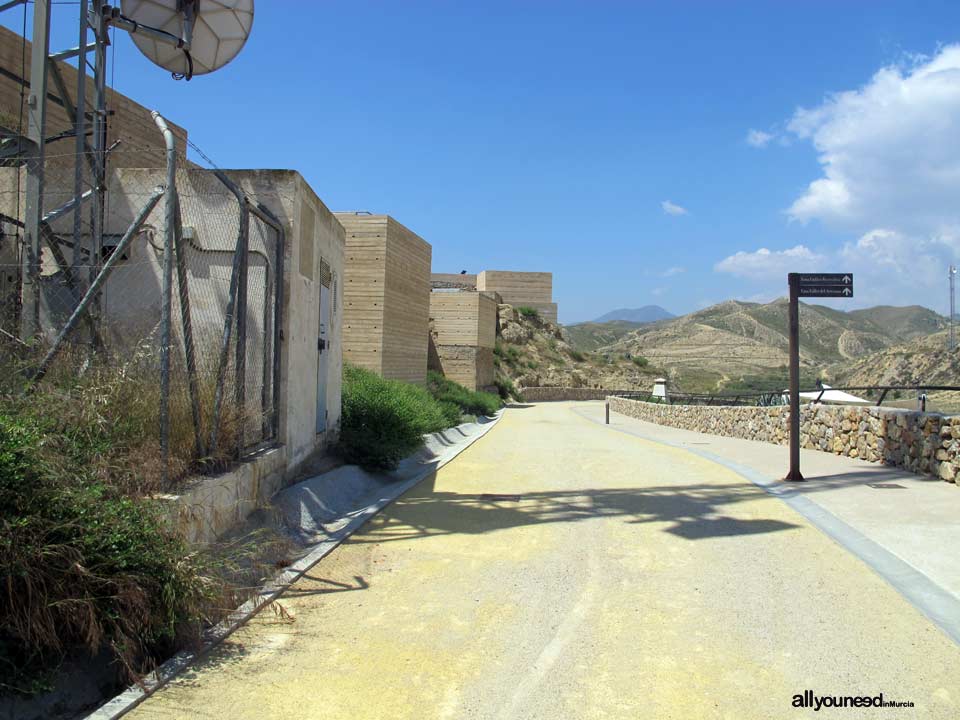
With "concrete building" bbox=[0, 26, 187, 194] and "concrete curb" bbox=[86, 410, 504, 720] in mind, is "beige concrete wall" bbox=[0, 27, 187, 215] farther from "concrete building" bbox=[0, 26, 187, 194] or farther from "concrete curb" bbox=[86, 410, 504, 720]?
"concrete curb" bbox=[86, 410, 504, 720]

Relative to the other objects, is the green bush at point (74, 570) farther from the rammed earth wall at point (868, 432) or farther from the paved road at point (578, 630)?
the rammed earth wall at point (868, 432)

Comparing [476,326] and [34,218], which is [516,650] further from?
[476,326]

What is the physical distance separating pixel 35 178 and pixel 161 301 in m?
1.81

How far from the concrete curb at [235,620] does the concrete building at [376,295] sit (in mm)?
11074

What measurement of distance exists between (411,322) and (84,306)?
1749 centimetres

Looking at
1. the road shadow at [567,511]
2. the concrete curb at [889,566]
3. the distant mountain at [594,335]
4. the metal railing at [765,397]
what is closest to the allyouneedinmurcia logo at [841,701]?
the concrete curb at [889,566]

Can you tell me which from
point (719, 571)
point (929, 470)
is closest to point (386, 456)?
point (719, 571)

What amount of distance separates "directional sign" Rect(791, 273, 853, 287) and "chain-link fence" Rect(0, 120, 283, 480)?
23.1 feet

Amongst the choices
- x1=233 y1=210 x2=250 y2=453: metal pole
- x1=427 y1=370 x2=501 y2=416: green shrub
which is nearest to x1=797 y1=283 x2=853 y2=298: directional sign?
x1=233 y1=210 x2=250 y2=453: metal pole

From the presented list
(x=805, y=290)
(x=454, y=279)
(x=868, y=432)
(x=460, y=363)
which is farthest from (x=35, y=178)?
(x=454, y=279)

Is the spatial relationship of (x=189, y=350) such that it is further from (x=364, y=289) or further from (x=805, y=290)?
(x=364, y=289)

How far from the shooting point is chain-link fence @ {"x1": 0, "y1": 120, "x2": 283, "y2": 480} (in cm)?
607

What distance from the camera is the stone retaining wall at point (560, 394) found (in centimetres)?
6084

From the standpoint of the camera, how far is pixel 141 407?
19.1 ft
